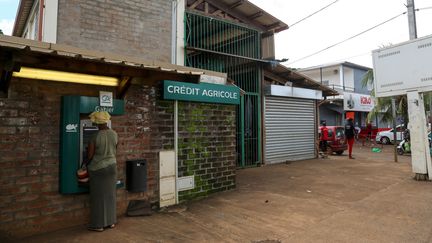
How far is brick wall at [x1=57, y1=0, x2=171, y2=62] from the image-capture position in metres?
7.71

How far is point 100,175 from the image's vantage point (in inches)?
179

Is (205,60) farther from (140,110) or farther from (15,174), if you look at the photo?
(15,174)

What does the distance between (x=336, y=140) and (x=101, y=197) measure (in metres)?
13.1

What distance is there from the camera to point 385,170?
1008cm

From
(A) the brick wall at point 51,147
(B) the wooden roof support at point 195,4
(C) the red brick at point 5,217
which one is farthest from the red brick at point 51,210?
(B) the wooden roof support at point 195,4

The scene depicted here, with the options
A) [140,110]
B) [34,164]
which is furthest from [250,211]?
[34,164]

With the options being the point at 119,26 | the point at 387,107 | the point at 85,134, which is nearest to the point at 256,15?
the point at 119,26

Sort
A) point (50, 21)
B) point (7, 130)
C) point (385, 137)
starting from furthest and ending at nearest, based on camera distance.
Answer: point (385, 137) < point (50, 21) < point (7, 130)

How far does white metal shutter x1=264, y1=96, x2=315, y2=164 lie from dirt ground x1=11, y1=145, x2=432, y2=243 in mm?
3604

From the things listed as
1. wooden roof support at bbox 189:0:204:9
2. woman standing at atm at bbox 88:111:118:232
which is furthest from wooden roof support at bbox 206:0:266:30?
woman standing at atm at bbox 88:111:118:232

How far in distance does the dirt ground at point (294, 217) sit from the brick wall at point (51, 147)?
299 mm

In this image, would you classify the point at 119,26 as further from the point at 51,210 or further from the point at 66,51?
the point at 51,210

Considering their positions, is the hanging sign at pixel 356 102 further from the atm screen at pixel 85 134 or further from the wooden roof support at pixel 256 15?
the atm screen at pixel 85 134

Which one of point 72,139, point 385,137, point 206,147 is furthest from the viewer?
point 385,137
